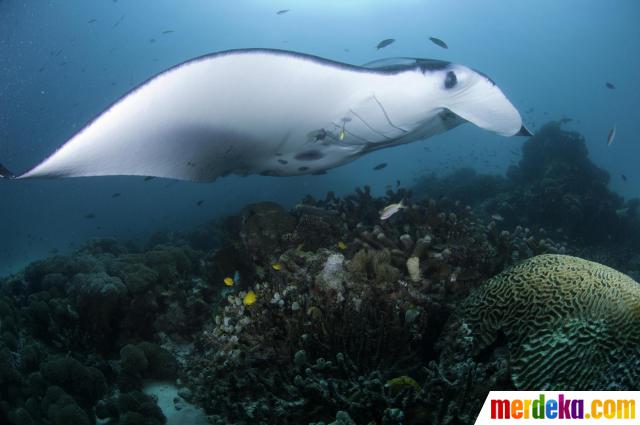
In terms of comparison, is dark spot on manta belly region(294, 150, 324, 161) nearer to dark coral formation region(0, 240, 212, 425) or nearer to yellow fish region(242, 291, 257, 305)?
yellow fish region(242, 291, 257, 305)

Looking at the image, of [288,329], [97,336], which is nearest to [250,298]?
[288,329]

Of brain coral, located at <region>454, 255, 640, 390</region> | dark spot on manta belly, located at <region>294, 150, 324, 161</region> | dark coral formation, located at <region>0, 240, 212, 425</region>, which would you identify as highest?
dark spot on manta belly, located at <region>294, 150, 324, 161</region>

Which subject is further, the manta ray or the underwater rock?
the underwater rock

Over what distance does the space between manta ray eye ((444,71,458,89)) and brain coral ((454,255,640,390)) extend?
1631 millimetres

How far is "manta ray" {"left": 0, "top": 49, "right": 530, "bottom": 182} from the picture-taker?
199 centimetres

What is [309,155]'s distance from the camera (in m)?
3.60

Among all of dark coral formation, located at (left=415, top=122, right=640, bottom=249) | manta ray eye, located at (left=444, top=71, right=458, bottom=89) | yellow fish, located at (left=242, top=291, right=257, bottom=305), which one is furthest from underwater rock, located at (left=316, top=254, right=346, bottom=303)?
dark coral formation, located at (left=415, top=122, right=640, bottom=249)

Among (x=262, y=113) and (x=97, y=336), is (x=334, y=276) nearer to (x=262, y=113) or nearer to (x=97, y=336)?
(x=262, y=113)

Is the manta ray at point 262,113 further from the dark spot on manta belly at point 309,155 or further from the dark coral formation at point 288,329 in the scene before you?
the dark coral formation at point 288,329

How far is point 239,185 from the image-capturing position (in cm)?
4681

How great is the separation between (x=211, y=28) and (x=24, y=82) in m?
32.2

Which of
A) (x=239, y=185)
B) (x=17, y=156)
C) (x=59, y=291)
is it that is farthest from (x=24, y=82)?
(x=59, y=291)

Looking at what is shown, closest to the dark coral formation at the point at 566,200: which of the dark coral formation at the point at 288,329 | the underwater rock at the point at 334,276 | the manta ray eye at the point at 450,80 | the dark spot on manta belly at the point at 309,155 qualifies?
the dark coral formation at the point at 288,329

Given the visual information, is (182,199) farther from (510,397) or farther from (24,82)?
(510,397)
